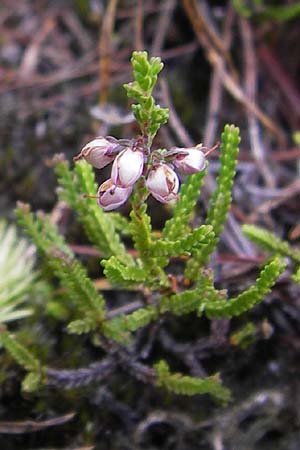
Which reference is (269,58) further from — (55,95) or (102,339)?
(102,339)

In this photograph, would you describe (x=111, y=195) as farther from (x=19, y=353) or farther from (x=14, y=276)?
(x=14, y=276)

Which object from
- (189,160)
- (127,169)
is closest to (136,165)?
(127,169)

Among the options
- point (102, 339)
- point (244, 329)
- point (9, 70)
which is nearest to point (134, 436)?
point (102, 339)

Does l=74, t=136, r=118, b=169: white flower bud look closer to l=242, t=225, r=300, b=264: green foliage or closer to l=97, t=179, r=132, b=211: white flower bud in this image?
l=97, t=179, r=132, b=211: white flower bud

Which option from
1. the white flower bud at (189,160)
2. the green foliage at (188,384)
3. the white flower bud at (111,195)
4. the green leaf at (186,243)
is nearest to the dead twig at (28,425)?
the green foliage at (188,384)

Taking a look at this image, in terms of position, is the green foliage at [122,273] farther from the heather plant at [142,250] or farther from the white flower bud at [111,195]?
the white flower bud at [111,195]

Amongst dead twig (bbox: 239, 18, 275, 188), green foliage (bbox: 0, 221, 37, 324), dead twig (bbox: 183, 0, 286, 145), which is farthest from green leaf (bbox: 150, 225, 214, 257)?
dead twig (bbox: 183, 0, 286, 145)
